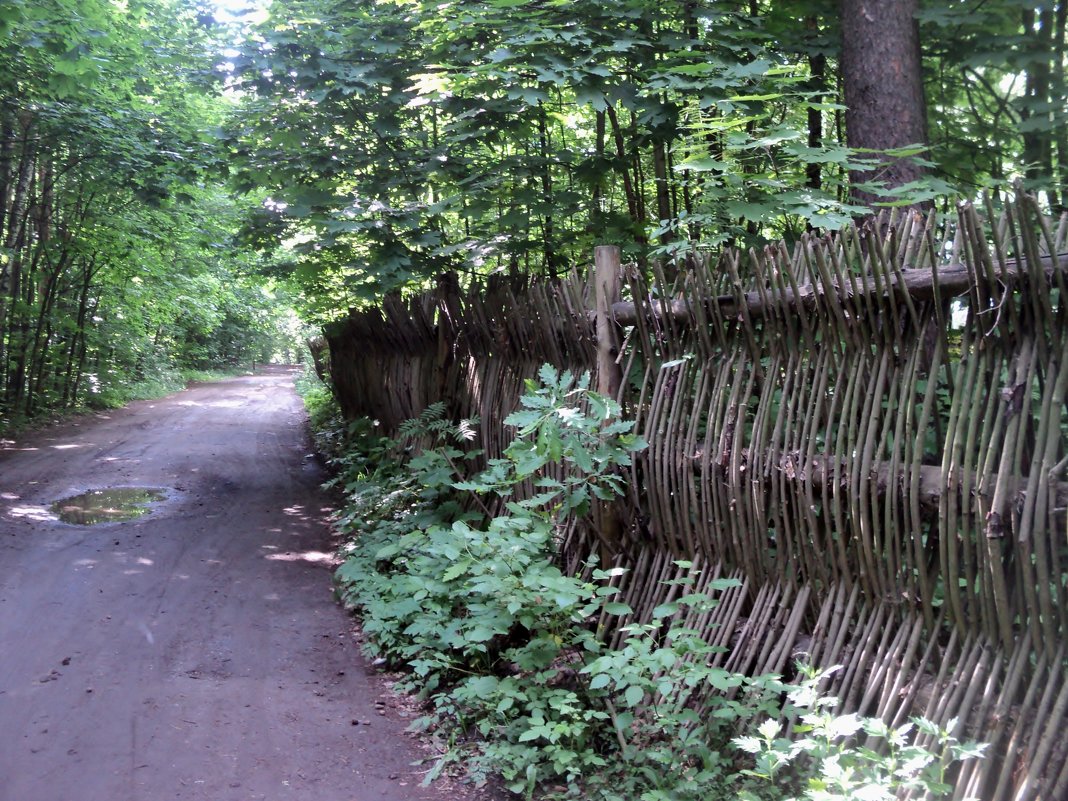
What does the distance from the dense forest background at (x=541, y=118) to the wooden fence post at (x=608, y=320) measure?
0.38m

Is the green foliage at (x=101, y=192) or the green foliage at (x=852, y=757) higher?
the green foliage at (x=101, y=192)

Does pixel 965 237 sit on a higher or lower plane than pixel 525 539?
higher

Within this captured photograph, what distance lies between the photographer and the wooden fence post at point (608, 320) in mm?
5012

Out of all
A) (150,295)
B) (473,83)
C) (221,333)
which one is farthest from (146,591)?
(221,333)

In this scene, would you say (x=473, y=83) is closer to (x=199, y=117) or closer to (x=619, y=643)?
(x=619, y=643)

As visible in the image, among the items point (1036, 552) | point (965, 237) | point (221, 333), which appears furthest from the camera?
point (221, 333)

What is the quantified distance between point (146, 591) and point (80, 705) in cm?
206

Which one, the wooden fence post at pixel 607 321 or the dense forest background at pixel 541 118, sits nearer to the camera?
the wooden fence post at pixel 607 321

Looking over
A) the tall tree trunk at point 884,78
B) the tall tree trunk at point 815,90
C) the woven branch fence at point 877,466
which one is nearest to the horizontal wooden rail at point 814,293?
the woven branch fence at point 877,466

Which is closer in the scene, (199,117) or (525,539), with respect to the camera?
(525,539)

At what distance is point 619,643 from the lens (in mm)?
4598

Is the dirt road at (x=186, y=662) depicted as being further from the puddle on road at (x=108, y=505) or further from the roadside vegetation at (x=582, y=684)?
the roadside vegetation at (x=582, y=684)

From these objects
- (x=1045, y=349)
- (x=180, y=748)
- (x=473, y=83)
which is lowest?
(x=180, y=748)

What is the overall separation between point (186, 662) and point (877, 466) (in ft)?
14.2
